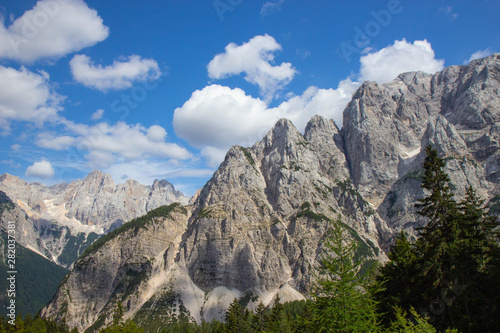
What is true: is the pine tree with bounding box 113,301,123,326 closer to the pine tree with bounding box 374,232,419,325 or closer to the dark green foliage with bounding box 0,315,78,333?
the dark green foliage with bounding box 0,315,78,333

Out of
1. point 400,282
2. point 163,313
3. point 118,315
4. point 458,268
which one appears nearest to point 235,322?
point 118,315

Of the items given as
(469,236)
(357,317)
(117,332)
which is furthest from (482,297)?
(117,332)

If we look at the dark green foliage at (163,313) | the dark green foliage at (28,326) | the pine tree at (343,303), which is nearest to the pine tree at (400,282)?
the pine tree at (343,303)

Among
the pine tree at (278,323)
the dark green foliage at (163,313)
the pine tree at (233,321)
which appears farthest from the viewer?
the dark green foliage at (163,313)

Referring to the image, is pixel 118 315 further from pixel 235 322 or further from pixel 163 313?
pixel 163 313

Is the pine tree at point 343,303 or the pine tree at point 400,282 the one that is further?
the pine tree at point 400,282

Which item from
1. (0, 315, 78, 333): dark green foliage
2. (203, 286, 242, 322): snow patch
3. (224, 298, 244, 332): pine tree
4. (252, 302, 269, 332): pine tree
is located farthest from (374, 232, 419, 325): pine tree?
(203, 286, 242, 322): snow patch

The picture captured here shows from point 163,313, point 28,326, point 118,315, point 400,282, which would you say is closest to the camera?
point 400,282

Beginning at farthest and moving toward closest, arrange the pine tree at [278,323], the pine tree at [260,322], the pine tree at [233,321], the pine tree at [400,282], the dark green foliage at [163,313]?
the dark green foliage at [163,313] < the pine tree at [260,322] < the pine tree at [233,321] < the pine tree at [278,323] < the pine tree at [400,282]

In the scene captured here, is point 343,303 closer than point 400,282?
Yes

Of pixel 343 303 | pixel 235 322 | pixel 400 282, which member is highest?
pixel 400 282

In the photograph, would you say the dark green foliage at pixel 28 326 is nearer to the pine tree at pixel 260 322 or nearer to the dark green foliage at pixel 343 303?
the pine tree at pixel 260 322

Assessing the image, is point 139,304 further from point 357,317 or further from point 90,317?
point 357,317

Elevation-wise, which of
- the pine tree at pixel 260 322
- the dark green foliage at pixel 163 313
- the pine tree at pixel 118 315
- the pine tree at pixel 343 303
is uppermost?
the pine tree at pixel 343 303
